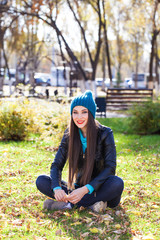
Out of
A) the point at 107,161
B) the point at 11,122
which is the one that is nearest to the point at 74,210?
the point at 107,161

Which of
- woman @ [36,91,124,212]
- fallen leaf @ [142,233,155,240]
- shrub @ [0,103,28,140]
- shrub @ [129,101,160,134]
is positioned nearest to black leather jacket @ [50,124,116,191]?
woman @ [36,91,124,212]

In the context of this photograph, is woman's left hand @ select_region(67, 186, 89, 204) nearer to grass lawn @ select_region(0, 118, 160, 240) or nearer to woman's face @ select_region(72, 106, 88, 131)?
grass lawn @ select_region(0, 118, 160, 240)

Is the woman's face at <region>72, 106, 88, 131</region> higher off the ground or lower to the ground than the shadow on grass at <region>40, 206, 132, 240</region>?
higher

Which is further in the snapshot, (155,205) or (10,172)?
(10,172)

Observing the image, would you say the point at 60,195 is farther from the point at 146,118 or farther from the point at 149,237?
the point at 146,118

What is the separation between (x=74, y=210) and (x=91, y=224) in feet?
1.43

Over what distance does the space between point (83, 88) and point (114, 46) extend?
27.8m

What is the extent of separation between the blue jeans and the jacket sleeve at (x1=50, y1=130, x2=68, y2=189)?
7.4 inches

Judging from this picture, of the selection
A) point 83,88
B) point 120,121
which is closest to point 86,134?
point 120,121

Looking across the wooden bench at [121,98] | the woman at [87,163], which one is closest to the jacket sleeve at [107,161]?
the woman at [87,163]

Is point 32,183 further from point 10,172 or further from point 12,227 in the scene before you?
point 12,227

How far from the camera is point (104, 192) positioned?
3.79 m

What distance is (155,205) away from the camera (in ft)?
13.3

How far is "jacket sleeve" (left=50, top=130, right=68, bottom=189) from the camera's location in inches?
147
